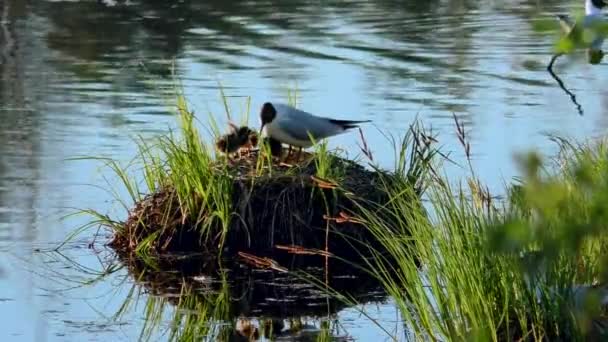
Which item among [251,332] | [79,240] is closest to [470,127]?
[79,240]

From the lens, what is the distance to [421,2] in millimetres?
21312

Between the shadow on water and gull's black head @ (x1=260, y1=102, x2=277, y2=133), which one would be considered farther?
gull's black head @ (x1=260, y1=102, x2=277, y2=133)

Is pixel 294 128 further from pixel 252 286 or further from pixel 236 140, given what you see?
pixel 252 286

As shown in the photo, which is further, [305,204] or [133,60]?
[133,60]

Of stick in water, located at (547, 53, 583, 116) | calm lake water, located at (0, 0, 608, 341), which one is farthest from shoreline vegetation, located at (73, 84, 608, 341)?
stick in water, located at (547, 53, 583, 116)

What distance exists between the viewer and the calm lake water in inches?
321

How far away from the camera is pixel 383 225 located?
6.72 m

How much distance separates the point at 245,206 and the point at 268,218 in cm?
15

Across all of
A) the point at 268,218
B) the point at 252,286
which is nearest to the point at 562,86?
the point at 268,218

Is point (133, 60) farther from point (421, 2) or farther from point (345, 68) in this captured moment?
point (421, 2)

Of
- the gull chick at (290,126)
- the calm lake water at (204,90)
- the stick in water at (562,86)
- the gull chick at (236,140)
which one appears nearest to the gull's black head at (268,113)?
the gull chick at (290,126)

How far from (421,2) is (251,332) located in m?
14.4

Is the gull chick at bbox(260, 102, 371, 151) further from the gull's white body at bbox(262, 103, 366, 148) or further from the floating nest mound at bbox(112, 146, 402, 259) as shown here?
the floating nest mound at bbox(112, 146, 402, 259)

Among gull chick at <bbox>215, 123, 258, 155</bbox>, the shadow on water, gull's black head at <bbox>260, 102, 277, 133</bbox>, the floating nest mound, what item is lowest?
the shadow on water
